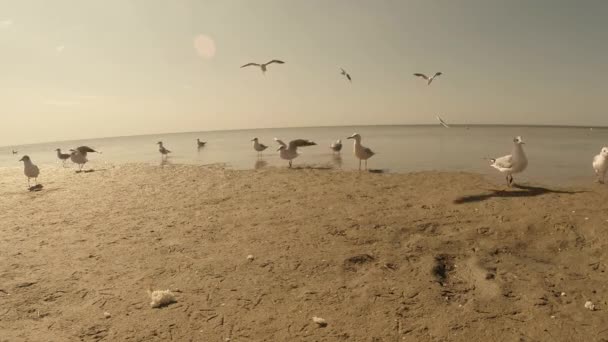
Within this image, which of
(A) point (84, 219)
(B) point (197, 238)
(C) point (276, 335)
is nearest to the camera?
(C) point (276, 335)

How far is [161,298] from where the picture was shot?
4.72 m

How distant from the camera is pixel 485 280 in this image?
5.08m

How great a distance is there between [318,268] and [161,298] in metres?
2.38

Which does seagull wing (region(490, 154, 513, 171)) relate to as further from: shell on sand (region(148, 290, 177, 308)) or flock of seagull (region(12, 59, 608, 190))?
shell on sand (region(148, 290, 177, 308))

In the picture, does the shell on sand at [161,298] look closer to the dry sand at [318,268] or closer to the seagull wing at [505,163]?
the dry sand at [318,268]

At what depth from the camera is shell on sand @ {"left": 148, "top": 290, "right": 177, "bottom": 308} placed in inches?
184

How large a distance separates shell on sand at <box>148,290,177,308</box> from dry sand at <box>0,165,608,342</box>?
94 mm

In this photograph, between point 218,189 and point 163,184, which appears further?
point 163,184

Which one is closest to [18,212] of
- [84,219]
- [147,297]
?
[84,219]

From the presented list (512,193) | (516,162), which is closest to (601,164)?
(516,162)

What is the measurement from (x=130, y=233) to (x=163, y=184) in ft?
22.5

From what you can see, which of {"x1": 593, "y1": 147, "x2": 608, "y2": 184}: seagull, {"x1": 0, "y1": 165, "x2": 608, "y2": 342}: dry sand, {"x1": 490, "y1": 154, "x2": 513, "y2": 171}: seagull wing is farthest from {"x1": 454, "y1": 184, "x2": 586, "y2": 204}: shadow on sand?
{"x1": 593, "y1": 147, "x2": 608, "y2": 184}: seagull

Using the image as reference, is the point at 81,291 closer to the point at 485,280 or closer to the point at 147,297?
the point at 147,297

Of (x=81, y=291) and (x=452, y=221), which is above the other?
(x=452, y=221)
